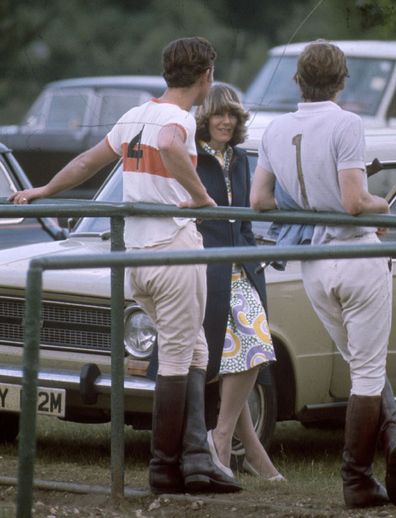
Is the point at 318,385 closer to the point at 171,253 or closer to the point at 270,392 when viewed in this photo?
the point at 270,392

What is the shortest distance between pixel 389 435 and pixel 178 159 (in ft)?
4.04

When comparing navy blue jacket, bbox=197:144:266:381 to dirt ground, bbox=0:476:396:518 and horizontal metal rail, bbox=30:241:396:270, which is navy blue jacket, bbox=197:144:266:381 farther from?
horizontal metal rail, bbox=30:241:396:270

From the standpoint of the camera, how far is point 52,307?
7.44m

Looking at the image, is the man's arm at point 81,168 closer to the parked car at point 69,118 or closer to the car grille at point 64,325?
the car grille at point 64,325

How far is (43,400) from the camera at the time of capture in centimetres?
702

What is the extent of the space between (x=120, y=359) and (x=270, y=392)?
164 cm

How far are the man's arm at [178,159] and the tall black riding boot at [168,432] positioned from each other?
2.22ft

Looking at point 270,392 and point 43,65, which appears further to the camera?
point 43,65

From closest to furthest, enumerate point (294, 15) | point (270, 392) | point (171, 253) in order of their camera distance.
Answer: point (171, 253) < point (270, 392) < point (294, 15)

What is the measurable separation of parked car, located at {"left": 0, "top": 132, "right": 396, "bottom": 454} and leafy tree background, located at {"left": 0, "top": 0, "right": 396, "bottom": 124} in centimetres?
2189

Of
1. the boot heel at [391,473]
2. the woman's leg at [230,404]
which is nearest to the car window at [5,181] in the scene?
the woman's leg at [230,404]

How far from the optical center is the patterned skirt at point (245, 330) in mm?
6738

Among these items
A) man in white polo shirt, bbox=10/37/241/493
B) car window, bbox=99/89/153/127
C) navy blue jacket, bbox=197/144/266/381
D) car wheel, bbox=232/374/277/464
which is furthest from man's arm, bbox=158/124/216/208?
car window, bbox=99/89/153/127

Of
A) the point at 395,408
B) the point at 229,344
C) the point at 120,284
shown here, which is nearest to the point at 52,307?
the point at 229,344
